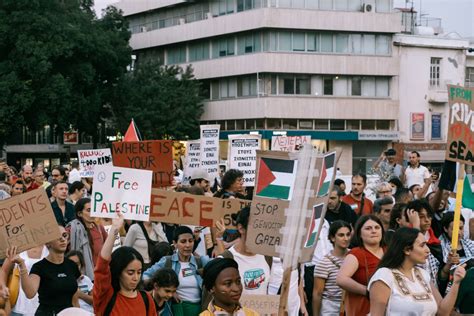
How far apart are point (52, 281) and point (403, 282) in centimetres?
315

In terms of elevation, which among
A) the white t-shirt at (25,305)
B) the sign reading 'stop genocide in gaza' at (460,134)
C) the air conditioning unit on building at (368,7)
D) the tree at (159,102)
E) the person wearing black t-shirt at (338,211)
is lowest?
the white t-shirt at (25,305)

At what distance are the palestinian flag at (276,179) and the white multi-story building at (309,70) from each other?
145ft

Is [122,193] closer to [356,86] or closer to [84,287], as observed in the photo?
[84,287]

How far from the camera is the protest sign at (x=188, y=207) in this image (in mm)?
8719

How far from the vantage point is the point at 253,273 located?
7504mm

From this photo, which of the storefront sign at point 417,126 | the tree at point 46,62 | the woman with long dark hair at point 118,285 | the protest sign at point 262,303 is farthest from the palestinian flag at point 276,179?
the storefront sign at point 417,126

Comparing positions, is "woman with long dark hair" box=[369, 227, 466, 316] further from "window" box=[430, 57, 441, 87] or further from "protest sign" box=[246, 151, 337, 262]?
"window" box=[430, 57, 441, 87]

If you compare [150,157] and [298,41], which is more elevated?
[298,41]

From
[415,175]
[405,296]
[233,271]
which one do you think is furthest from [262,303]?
[415,175]

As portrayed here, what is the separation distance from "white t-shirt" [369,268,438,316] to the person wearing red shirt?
5831 mm

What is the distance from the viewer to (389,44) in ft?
177

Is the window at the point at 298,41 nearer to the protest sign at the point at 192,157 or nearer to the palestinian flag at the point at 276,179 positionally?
the protest sign at the point at 192,157

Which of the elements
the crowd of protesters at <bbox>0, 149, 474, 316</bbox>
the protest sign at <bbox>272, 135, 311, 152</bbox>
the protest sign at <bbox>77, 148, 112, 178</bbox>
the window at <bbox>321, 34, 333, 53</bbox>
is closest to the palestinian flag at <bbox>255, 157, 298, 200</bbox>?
the crowd of protesters at <bbox>0, 149, 474, 316</bbox>

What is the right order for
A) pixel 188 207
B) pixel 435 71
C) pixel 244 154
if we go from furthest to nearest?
pixel 435 71, pixel 244 154, pixel 188 207
